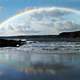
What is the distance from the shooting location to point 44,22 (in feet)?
32.9

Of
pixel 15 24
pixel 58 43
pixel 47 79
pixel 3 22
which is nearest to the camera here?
pixel 47 79

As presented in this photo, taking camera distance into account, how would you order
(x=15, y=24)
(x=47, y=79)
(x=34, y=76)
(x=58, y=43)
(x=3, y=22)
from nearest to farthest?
(x=47, y=79) < (x=34, y=76) < (x=3, y=22) < (x=15, y=24) < (x=58, y=43)

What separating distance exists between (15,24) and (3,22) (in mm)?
706

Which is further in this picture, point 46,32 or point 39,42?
point 39,42

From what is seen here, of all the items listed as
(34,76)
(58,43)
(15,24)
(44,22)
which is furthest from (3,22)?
(34,76)

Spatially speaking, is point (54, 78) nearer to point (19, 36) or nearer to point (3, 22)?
point (3, 22)

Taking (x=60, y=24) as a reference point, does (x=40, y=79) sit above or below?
below

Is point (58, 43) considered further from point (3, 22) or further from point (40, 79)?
point (40, 79)

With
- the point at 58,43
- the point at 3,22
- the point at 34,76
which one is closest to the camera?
the point at 34,76

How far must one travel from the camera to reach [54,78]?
3.67m

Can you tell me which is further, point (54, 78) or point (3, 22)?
point (3, 22)

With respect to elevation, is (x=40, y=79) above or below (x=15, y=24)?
below

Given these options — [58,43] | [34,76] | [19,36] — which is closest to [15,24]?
[19,36]

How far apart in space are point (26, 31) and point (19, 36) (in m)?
0.54
